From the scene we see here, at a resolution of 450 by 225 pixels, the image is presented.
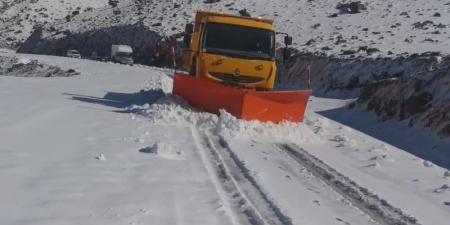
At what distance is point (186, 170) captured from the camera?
898 cm

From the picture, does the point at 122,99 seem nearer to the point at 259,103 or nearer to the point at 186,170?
the point at 259,103

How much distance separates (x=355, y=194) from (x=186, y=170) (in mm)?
2176

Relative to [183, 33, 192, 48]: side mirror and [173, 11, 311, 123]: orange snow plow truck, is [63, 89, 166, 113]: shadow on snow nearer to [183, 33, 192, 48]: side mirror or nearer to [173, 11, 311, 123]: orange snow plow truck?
[173, 11, 311, 123]: orange snow plow truck

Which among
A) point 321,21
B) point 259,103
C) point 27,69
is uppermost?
point 321,21

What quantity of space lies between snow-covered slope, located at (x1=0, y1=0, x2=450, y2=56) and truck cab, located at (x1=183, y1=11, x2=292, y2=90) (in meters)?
13.2

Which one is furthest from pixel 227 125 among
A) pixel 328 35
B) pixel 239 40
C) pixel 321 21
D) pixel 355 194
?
pixel 321 21

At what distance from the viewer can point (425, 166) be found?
11.3 metres

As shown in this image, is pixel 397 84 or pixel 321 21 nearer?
pixel 397 84

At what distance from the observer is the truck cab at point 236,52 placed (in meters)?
15.3

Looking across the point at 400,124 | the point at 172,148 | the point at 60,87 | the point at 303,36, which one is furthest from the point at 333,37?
the point at 172,148

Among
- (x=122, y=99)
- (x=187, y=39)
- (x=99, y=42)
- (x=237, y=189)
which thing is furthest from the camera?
(x=99, y=42)

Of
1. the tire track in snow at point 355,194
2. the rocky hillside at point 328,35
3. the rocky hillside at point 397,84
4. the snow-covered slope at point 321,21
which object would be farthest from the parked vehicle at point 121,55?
the tire track in snow at point 355,194

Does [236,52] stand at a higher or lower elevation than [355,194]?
higher

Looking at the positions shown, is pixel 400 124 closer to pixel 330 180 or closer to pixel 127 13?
pixel 330 180
